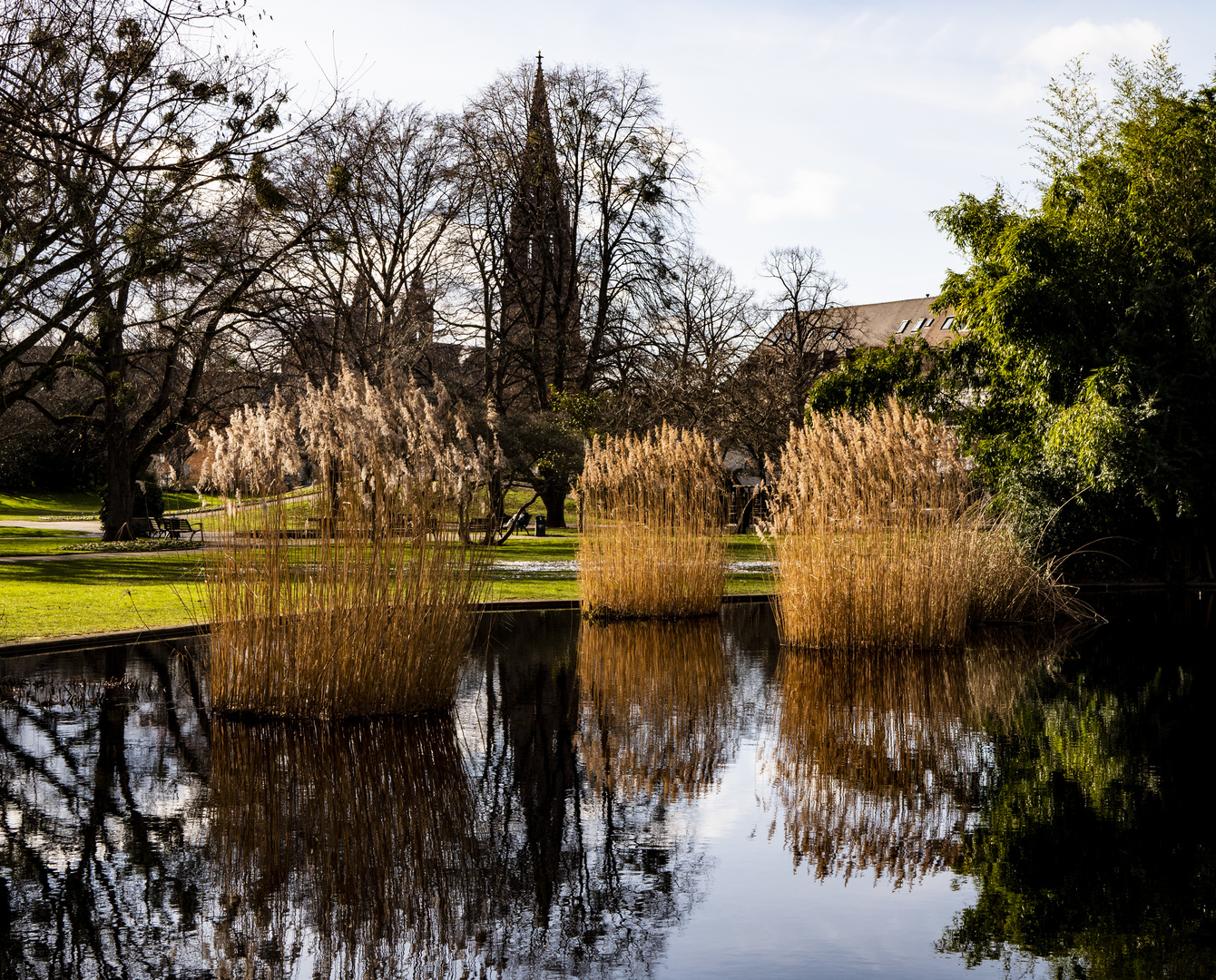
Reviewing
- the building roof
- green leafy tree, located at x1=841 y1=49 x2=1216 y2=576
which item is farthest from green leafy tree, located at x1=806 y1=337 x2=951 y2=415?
the building roof

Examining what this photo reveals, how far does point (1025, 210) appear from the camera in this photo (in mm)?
19875

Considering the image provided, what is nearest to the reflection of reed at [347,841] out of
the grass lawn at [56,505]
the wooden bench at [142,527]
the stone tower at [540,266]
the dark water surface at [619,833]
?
the dark water surface at [619,833]

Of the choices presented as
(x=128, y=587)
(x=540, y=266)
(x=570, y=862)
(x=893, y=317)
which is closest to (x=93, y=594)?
(x=128, y=587)

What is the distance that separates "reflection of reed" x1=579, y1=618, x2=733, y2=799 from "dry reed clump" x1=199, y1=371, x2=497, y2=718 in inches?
48.9

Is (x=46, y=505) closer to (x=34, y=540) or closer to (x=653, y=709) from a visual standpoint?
(x=34, y=540)

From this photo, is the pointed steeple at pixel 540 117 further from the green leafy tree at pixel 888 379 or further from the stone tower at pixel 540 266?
the green leafy tree at pixel 888 379

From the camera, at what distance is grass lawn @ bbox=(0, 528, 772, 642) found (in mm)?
10984

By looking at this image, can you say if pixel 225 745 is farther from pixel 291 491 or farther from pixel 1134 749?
pixel 1134 749

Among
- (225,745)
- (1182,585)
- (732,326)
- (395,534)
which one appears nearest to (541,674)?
(395,534)

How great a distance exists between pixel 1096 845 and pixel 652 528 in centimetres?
740

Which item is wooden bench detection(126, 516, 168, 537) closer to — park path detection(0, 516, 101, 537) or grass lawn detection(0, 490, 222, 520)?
park path detection(0, 516, 101, 537)

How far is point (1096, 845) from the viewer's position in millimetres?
4820

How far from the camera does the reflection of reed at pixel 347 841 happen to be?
3.82m

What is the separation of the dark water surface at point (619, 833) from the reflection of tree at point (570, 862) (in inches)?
0.6
